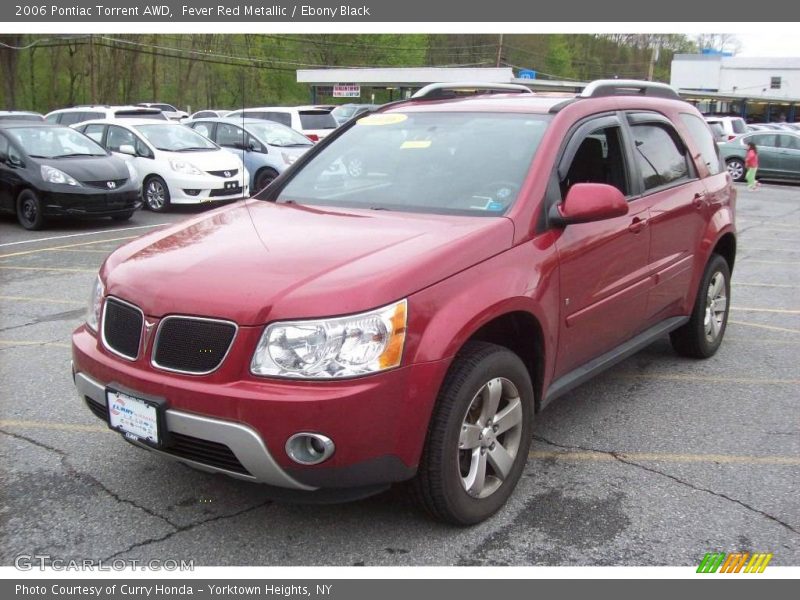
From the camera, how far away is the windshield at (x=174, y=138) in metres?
14.6

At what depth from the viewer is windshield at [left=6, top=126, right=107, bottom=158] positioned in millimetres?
12219

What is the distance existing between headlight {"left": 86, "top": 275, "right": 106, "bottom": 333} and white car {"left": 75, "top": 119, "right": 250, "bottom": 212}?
10089mm

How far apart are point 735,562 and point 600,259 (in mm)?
1581

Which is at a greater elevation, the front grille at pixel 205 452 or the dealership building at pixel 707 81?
the dealership building at pixel 707 81

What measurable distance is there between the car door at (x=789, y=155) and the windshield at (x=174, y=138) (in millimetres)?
16317

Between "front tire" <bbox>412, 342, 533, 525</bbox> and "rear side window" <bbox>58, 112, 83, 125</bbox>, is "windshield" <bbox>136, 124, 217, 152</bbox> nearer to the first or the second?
"rear side window" <bbox>58, 112, 83, 125</bbox>

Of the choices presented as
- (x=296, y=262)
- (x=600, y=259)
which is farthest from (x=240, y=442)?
(x=600, y=259)

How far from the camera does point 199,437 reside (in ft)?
9.64

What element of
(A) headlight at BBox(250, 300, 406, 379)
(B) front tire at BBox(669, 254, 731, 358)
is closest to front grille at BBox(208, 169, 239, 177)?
(B) front tire at BBox(669, 254, 731, 358)

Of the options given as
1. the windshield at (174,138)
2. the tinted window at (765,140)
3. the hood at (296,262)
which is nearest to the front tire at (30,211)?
the windshield at (174,138)

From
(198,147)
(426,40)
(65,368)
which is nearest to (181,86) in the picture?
(426,40)

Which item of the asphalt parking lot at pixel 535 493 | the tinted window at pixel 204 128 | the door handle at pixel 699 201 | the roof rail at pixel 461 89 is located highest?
the roof rail at pixel 461 89

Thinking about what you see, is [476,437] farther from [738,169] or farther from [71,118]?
[738,169]

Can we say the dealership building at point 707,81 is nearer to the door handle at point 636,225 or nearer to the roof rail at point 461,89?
the roof rail at point 461,89
